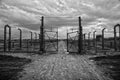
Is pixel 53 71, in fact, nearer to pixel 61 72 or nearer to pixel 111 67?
pixel 61 72

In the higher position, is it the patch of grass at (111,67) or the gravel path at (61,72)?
the patch of grass at (111,67)

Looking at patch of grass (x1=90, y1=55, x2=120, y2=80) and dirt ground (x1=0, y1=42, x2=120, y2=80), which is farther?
patch of grass (x1=90, y1=55, x2=120, y2=80)

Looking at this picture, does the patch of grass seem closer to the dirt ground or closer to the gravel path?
the dirt ground

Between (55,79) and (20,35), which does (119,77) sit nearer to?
(55,79)

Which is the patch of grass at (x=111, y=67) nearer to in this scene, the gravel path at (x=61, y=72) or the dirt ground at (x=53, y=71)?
the dirt ground at (x=53, y=71)

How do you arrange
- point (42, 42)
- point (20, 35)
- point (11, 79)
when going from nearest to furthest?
point (11, 79) < point (42, 42) < point (20, 35)

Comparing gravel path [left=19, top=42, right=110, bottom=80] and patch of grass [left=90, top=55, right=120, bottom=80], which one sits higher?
patch of grass [left=90, top=55, right=120, bottom=80]

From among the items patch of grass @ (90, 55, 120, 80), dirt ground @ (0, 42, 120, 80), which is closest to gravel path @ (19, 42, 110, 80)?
dirt ground @ (0, 42, 120, 80)

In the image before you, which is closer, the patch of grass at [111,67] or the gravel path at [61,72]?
the gravel path at [61,72]

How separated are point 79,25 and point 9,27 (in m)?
11.9

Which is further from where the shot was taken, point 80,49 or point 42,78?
point 80,49

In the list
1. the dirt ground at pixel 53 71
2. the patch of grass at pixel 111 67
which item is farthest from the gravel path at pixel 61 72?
the patch of grass at pixel 111 67

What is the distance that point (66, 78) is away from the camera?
5406mm

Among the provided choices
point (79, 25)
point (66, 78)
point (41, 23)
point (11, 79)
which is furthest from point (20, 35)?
point (66, 78)
